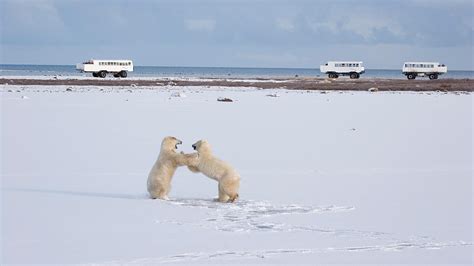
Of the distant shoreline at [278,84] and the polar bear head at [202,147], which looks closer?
the polar bear head at [202,147]

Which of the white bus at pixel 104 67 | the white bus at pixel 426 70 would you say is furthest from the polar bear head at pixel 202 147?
the white bus at pixel 426 70

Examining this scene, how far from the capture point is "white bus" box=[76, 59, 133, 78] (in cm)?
6875

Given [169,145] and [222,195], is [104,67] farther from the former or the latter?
[222,195]

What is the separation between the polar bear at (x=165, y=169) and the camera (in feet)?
29.0

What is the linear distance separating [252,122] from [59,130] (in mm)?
5061

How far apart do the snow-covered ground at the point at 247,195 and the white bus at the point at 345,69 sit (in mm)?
62120

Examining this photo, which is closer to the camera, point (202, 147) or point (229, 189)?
point (229, 189)

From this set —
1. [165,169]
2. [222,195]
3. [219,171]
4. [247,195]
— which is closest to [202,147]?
[219,171]

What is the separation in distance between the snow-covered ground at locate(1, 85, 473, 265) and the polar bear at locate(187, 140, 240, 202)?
21 cm

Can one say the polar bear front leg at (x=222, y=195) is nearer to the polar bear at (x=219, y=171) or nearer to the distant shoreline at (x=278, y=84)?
the polar bear at (x=219, y=171)

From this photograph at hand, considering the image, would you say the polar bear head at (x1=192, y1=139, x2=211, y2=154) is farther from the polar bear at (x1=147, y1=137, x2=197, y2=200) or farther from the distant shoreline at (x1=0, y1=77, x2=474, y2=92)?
the distant shoreline at (x1=0, y1=77, x2=474, y2=92)

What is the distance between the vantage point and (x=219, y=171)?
29.1 feet

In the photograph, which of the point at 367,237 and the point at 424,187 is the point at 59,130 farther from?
the point at 367,237

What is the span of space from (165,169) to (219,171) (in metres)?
0.64
